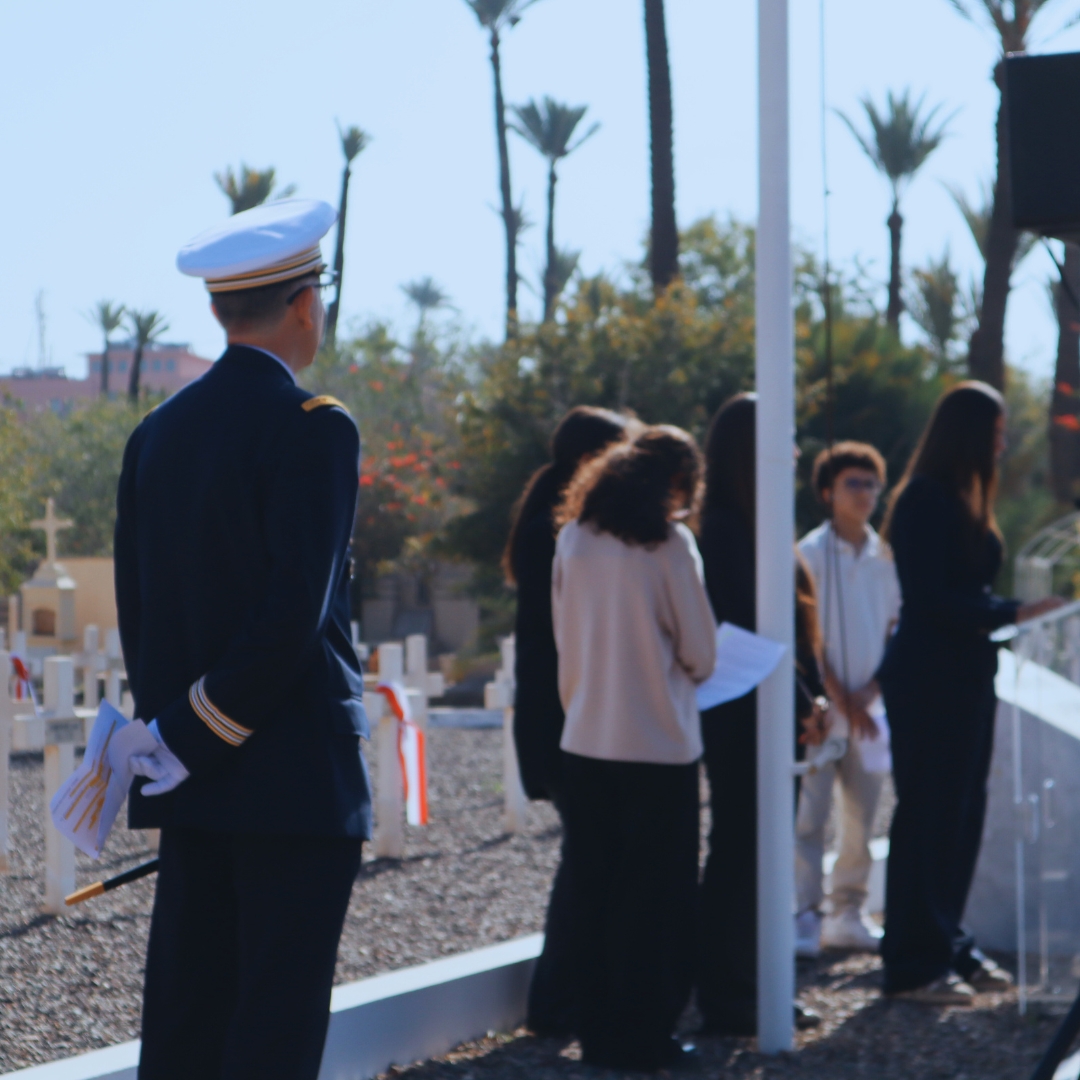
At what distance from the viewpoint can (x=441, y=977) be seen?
4137mm

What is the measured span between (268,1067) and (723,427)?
257 centimetres

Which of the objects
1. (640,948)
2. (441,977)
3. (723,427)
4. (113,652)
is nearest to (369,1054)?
(441,977)

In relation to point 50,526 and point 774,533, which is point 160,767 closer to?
point 774,533

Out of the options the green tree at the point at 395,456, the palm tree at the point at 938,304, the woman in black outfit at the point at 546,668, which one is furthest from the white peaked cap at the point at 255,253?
the palm tree at the point at 938,304

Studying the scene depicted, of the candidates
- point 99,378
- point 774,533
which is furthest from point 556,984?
point 99,378

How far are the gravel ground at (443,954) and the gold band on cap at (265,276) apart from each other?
2043mm

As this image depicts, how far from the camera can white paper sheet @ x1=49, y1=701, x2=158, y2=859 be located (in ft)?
7.52

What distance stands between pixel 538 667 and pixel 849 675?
1634 millimetres

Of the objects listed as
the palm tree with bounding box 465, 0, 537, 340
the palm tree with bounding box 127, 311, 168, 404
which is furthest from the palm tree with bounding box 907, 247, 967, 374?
the palm tree with bounding box 127, 311, 168, 404

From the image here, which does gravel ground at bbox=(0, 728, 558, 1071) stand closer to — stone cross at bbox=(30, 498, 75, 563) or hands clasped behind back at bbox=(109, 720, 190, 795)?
stone cross at bbox=(30, 498, 75, 563)

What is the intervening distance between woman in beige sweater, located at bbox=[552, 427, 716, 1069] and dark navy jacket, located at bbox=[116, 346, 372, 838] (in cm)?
154

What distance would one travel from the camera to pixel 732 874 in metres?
4.34

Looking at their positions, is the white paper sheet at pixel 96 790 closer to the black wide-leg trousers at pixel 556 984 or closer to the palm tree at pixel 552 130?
the black wide-leg trousers at pixel 556 984

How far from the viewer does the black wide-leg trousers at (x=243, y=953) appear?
88.8 inches
